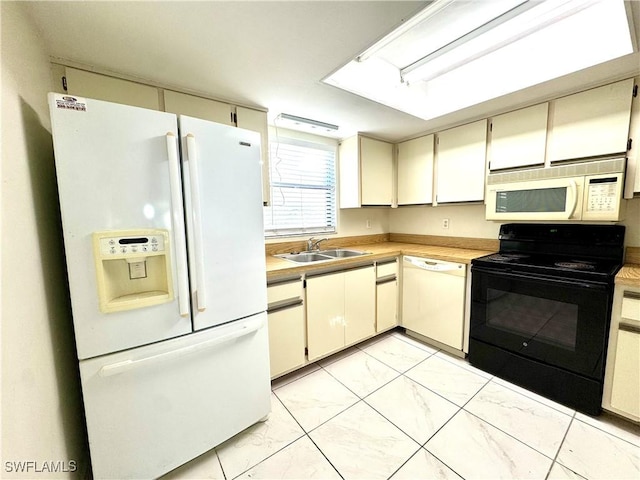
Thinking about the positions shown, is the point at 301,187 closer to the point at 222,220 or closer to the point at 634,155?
the point at 222,220

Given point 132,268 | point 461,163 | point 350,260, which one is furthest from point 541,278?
point 132,268

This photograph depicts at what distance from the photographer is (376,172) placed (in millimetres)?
2742

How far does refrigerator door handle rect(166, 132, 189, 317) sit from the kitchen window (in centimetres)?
129

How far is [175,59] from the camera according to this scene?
134 cm

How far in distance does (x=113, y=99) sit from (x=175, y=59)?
0.43 meters

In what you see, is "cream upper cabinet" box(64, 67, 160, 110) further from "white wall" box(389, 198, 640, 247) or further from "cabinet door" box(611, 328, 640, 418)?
"cabinet door" box(611, 328, 640, 418)

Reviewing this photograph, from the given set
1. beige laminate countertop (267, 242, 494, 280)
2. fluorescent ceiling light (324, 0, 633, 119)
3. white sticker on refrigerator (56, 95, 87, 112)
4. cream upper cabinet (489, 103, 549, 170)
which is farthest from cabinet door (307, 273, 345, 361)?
cream upper cabinet (489, 103, 549, 170)

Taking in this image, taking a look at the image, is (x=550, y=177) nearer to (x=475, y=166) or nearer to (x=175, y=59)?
(x=475, y=166)

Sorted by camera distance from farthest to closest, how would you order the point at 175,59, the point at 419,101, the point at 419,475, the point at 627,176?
the point at 419,101, the point at 627,176, the point at 175,59, the point at 419,475

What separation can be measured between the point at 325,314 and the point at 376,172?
163cm

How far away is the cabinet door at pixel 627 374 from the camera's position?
138cm

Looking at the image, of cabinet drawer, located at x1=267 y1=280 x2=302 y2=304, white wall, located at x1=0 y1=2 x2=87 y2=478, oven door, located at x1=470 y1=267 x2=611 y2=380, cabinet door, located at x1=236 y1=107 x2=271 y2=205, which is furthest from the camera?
cabinet door, located at x1=236 y1=107 x2=271 y2=205

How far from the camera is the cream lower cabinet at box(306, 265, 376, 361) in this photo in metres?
1.98

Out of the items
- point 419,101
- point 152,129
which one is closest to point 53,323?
point 152,129
